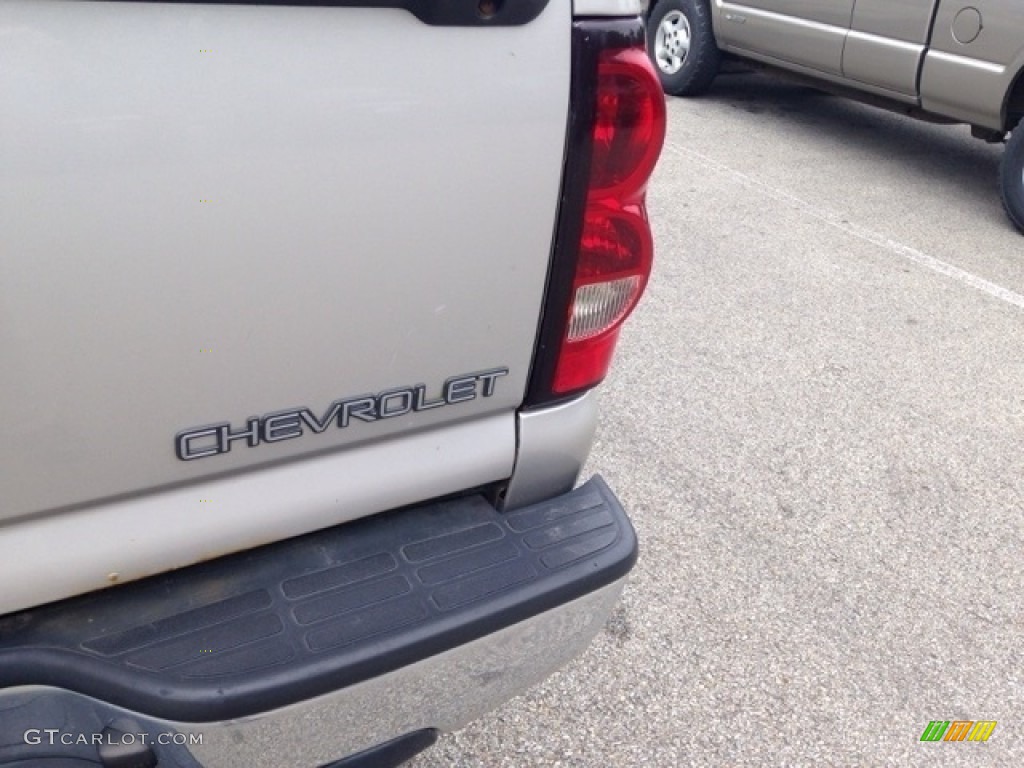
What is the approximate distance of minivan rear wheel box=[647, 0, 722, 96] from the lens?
683cm

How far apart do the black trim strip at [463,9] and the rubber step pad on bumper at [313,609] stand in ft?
2.44

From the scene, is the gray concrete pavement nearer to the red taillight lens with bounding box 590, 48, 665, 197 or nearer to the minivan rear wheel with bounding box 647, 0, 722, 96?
the red taillight lens with bounding box 590, 48, 665, 197

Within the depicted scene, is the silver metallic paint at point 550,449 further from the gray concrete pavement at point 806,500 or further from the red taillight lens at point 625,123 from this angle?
the gray concrete pavement at point 806,500

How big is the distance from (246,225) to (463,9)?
38 centimetres

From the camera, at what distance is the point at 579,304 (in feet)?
4.99

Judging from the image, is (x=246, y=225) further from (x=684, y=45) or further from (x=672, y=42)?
(x=672, y=42)

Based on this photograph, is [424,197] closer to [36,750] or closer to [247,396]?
[247,396]

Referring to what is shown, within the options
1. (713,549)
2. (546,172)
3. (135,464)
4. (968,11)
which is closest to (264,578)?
(135,464)

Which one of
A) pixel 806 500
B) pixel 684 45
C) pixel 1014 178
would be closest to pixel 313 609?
pixel 806 500

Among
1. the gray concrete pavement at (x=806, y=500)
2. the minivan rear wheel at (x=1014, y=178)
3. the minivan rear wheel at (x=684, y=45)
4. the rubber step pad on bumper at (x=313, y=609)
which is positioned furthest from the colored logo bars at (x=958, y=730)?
the minivan rear wheel at (x=684, y=45)

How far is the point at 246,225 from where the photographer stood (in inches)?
45.4

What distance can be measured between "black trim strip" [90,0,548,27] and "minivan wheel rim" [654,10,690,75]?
20.3ft

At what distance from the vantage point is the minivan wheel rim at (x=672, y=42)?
7047mm

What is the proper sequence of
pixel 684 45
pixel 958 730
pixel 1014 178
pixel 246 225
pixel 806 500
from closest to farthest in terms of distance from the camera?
pixel 246 225 < pixel 958 730 < pixel 806 500 < pixel 1014 178 < pixel 684 45
